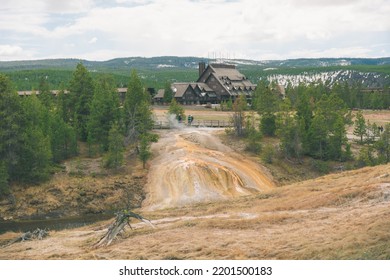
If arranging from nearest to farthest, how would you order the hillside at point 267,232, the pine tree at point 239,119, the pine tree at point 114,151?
the hillside at point 267,232
the pine tree at point 114,151
the pine tree at point 239,119

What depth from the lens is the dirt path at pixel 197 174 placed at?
45406mm

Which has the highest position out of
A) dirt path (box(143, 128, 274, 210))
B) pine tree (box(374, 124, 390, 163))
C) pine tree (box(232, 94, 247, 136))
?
pine tree (box(232, 94, 247, 136))

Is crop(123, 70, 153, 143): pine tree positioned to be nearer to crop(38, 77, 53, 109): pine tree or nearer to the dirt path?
the dirt path

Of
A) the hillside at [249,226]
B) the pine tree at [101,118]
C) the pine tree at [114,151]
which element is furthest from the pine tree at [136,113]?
the hillside at [249,226]

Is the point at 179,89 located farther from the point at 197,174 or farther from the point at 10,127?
the point at 10,127

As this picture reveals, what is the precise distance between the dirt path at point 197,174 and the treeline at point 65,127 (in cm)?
297

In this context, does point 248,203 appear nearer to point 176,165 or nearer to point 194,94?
point 176,165

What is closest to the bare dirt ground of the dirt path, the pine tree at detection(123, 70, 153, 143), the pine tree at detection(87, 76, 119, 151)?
the dirt path

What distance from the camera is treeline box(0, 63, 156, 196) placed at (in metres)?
47.0

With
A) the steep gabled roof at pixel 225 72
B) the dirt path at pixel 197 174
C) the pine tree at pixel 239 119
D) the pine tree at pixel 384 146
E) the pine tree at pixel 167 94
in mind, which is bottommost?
the dirt path at pixel 197 174

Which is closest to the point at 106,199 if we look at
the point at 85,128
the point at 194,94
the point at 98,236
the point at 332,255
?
the point at 85,128

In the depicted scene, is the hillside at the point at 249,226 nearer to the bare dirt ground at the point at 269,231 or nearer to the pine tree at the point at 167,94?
the bare dirt ground at the point at 269,231

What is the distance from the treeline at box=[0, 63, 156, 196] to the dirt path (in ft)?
9.73

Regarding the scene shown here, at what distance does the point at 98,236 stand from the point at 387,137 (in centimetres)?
3764
